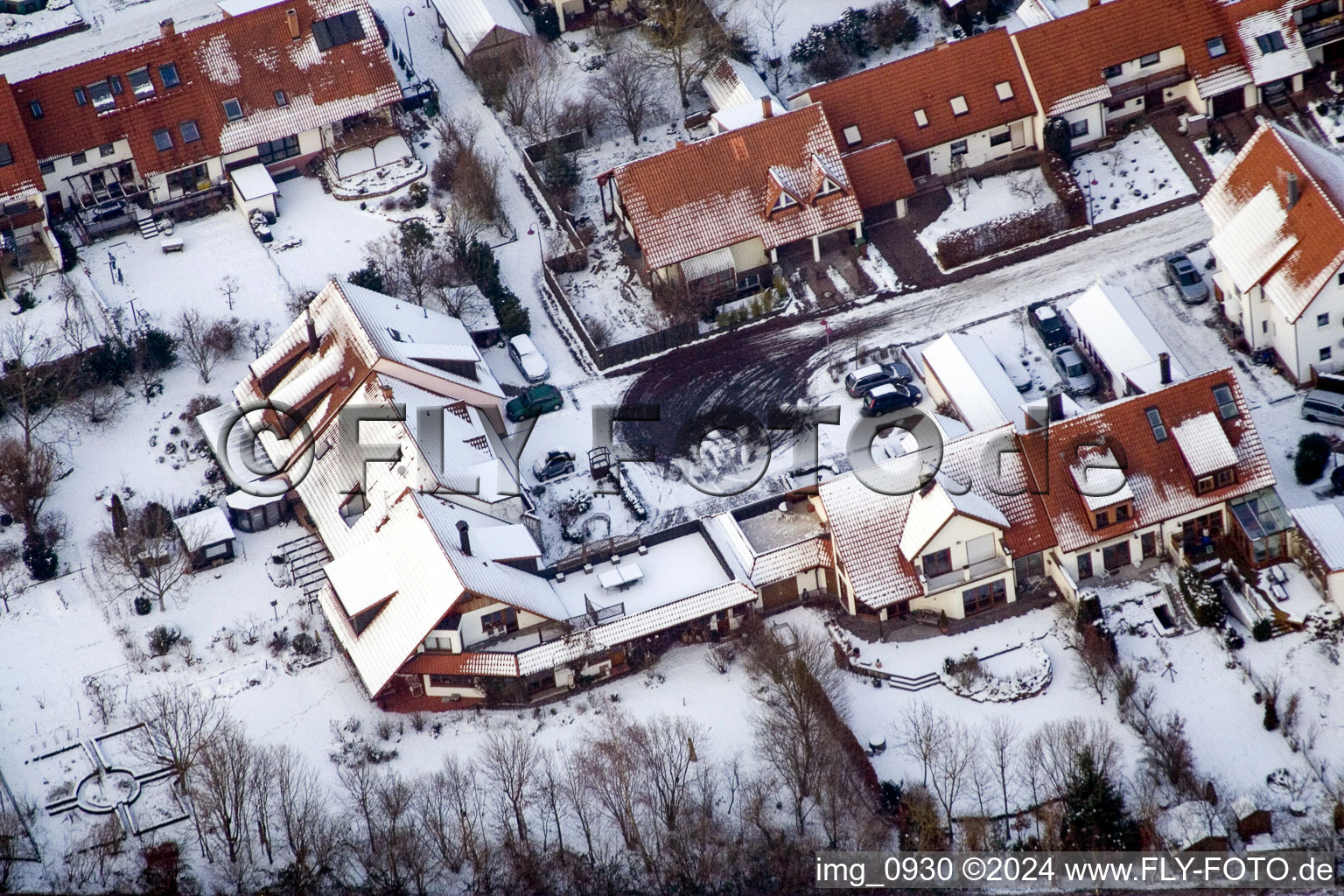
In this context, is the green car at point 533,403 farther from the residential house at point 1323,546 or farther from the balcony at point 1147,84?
the residential house at point 1323,546

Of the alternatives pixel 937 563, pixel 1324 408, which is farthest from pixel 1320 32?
pixel 937 563

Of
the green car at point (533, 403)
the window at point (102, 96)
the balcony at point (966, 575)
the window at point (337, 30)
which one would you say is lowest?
the balcony at point (966, 575)

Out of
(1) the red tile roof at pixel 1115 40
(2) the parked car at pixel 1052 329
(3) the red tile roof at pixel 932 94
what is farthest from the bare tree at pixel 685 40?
(2) the parked car at pixel 1052 329

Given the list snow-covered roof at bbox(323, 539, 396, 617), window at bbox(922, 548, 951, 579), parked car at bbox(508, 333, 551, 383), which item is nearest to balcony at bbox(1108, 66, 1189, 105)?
parked car at bbox(508, 333, 551, 383)

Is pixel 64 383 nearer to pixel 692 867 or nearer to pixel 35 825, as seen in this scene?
pixel 35 825

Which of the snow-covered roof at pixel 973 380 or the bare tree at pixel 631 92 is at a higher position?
the bare tree at pixel 631 92

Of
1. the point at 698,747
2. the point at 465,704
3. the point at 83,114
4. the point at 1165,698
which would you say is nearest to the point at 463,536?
the point at 465,704
